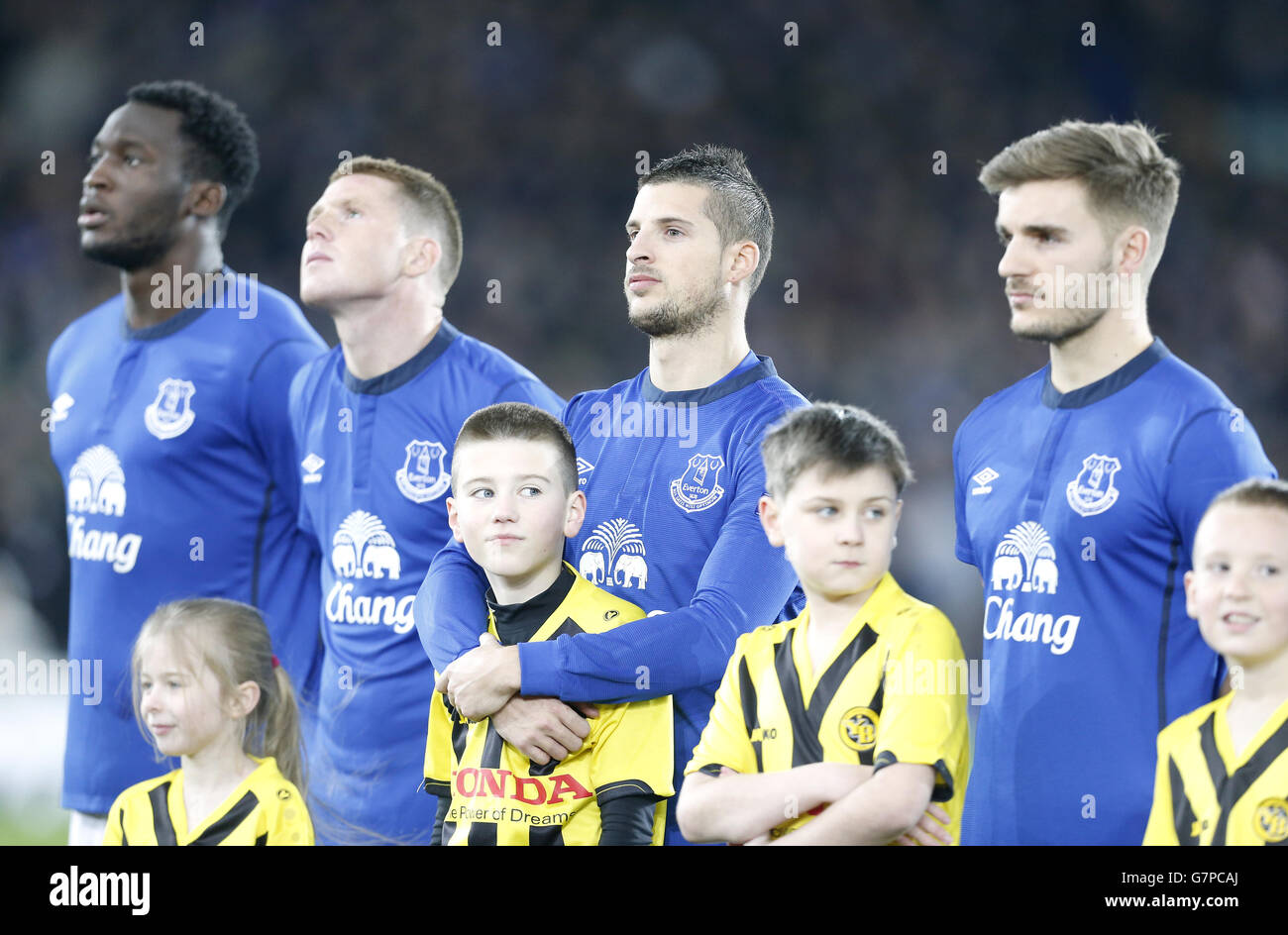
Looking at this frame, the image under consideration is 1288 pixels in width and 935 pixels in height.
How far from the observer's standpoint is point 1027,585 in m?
2.99

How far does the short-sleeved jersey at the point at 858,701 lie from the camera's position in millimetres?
2498

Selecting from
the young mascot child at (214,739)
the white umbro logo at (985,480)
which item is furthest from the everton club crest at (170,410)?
the white umbro logo at (985,480)

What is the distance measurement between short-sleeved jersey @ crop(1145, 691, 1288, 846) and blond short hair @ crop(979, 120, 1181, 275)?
102 centimetres

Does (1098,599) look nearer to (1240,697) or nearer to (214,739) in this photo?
(1240,697)

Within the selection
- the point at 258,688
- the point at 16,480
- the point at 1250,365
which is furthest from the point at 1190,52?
the point at 16,480

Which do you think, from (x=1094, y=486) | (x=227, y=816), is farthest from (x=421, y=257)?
(x=1094, y=486)

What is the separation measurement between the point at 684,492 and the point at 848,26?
4384 mm

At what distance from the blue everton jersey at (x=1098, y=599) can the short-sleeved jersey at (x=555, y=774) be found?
2.45 ft

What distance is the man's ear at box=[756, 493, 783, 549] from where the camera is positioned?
267cm

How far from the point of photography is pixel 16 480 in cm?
636

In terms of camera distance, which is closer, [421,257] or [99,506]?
[421,257]

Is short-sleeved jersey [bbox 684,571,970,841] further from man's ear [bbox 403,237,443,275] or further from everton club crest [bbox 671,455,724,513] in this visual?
man's ear [bbox 403,237,443,275]

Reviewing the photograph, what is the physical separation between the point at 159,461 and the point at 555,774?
1.91 metres

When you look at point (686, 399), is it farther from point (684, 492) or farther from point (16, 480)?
point (16, 480)
